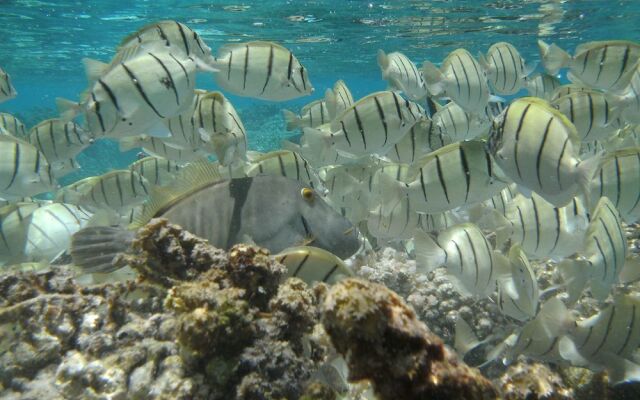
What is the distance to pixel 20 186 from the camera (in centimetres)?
472

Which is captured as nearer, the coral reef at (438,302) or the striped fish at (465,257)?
the striped fish at (465,257)

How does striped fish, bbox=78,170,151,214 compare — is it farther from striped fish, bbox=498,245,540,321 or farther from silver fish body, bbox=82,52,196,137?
striped fish, bbox=498,245,540,321

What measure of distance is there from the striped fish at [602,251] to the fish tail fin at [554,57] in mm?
2948

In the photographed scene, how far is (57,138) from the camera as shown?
5887 millimetres

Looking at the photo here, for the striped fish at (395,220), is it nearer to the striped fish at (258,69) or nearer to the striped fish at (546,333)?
the striped fish at (546,333)

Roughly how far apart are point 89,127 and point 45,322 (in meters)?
1.54

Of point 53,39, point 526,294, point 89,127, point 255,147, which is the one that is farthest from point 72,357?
point 53,39

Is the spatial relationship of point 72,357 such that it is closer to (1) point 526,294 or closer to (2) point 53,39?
(1) point 526,294

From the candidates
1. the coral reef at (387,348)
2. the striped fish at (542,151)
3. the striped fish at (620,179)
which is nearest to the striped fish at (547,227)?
the striped fish at (620,179)

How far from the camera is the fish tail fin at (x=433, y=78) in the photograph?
5.31 metres

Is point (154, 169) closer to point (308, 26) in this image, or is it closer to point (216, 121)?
point (216, 121)

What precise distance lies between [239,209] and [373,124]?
5.50 ft

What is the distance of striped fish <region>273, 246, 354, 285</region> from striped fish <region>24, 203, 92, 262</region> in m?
3.14

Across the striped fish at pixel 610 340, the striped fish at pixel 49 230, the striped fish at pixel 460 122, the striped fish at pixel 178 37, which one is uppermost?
the striped fish at pixel 178 37
